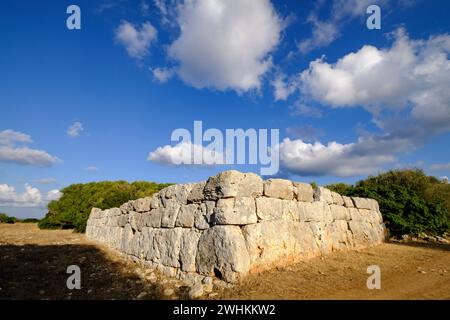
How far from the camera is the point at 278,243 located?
275 inches

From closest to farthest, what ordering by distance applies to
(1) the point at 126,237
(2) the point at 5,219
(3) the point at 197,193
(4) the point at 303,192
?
(3) the point at 197,193
(4) the point at 303,192
(1) the point at 126,237
(2) the point at 5,219

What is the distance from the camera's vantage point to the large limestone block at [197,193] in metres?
7.33

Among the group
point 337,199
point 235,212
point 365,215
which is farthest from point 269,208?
point 365,215

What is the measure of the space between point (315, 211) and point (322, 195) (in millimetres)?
905

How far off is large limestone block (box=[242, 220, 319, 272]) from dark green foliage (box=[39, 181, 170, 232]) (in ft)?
56.7

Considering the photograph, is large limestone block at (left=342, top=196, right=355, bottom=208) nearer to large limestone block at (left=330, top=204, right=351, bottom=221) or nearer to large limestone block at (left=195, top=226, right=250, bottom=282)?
large limestone block at (left=330, top=204, right=351, bottom=221)

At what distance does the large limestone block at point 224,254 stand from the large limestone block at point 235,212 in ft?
0.47

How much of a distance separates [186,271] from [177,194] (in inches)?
82.2

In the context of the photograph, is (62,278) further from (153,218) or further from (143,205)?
(143,205)

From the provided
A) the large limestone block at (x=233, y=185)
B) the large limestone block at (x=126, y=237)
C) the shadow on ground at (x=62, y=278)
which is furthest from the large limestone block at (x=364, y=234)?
the large limestone block at (x=126, y=237)

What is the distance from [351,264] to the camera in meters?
7.72

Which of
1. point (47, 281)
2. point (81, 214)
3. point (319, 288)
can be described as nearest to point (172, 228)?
point (47, 281)

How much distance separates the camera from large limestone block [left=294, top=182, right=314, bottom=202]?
837cm
